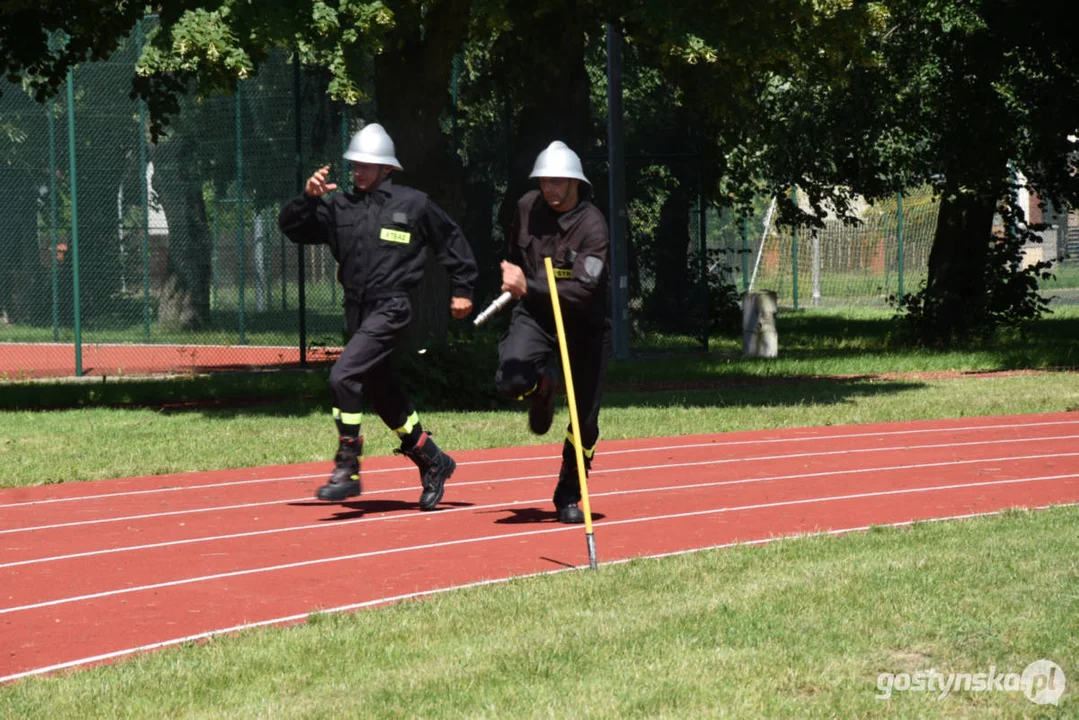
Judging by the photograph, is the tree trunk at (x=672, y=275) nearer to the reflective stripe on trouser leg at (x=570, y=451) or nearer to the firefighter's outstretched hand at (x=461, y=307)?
the firefighter's outstretched hand at (x=461, y=307)

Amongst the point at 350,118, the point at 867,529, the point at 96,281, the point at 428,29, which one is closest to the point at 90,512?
the point at 867,529

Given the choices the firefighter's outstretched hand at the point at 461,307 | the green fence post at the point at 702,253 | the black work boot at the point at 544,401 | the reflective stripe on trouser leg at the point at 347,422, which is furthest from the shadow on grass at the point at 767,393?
the black work boot at the point at 544,401

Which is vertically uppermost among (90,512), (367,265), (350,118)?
(350,118)

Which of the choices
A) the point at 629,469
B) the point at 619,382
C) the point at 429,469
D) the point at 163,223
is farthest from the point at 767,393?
the point at 163,223

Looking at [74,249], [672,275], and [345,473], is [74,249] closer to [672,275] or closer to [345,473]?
[672,275]

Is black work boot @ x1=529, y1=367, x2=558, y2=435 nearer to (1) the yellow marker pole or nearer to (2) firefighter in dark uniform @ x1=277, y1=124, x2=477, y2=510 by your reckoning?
(1) the yellow marker pole

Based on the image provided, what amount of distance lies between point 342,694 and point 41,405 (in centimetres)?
1430

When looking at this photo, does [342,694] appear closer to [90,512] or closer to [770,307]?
[90,512]

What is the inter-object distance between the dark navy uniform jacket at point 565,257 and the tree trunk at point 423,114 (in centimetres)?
1030

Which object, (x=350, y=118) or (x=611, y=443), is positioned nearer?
(x=611, y=443)

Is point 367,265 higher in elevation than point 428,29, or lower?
lower

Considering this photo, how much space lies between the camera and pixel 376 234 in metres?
10.0

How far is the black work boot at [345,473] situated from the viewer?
10266 millimetres

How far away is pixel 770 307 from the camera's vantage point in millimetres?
25234
